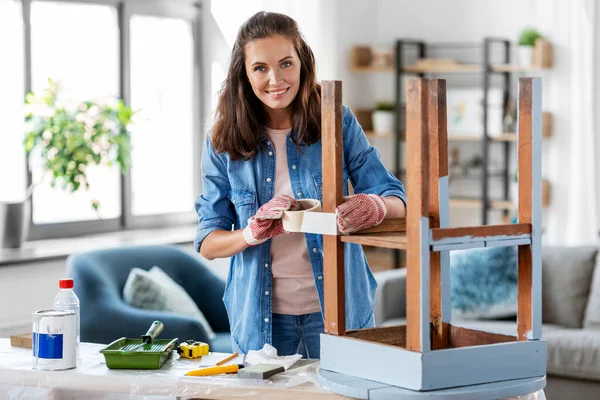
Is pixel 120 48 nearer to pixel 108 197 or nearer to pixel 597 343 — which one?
pixel 108 197

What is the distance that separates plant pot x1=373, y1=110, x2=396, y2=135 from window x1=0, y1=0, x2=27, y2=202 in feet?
7.51

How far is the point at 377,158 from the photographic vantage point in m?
2.20

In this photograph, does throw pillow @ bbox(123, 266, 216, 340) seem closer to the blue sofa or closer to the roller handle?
the blue sofa

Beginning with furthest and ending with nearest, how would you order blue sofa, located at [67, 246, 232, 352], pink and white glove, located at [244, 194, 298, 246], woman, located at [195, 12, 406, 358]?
blue sofa, located at [67, 246, 232, 352], woman, located at [195, 12, 406, 358], pink and white glove, located at [244, 194, 298, 246]

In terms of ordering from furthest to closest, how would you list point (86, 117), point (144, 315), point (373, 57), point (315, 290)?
point (373, 57) < point (86, 117) < point (144, 315) < point (315, 290)

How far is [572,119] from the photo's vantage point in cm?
543

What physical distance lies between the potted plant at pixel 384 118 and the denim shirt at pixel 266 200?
3773 millimetres

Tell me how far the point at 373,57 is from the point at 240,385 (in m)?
4.38

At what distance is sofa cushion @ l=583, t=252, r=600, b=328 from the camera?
4.14 m

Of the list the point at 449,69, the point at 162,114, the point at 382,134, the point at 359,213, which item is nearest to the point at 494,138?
the point at 449,69

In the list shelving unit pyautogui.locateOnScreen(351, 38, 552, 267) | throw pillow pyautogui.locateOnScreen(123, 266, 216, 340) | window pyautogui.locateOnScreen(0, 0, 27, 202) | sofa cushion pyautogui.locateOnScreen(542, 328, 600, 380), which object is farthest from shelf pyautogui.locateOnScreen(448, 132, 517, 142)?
window pyautogui.locateOnScreen(0, 0, 27, 202)

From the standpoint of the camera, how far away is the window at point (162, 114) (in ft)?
16.8

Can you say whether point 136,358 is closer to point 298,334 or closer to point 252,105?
point 298,334

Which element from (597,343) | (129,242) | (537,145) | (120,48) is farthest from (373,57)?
(537,145)
